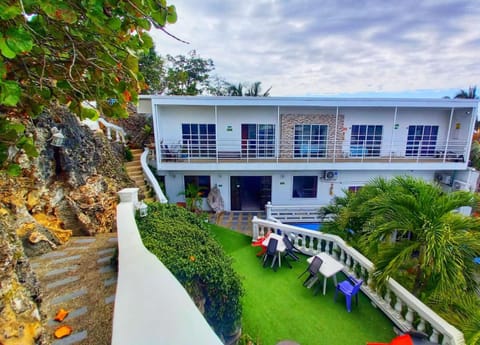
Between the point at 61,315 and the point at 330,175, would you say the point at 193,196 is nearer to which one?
the point at 330,175

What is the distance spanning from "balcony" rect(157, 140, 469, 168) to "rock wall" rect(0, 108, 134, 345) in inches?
171

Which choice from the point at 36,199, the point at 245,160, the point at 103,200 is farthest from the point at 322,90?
the point at 36,199

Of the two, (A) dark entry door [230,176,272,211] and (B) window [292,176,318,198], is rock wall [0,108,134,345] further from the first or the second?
(B) window [292,176,318,198]

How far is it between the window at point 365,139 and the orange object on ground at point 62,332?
13.2m

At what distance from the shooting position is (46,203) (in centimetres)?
547

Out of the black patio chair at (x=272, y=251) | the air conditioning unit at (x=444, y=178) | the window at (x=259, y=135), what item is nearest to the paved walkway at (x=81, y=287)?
the black patio chair at (x=272, y=251)

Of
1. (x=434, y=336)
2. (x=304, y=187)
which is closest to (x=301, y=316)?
(x=434, y=336)

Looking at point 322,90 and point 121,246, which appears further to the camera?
point 322,90

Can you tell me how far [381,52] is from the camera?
11.8 metres

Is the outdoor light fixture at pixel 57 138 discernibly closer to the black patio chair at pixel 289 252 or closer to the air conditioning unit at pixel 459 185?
the black patio chair at pixel 289 252

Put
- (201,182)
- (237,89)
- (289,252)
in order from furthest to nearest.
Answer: (237,89), (201,182), (289,252)

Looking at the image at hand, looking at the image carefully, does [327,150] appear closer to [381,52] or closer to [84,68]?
[381,52]

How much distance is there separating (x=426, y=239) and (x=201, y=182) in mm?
10417

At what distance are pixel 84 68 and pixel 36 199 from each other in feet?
16.6
